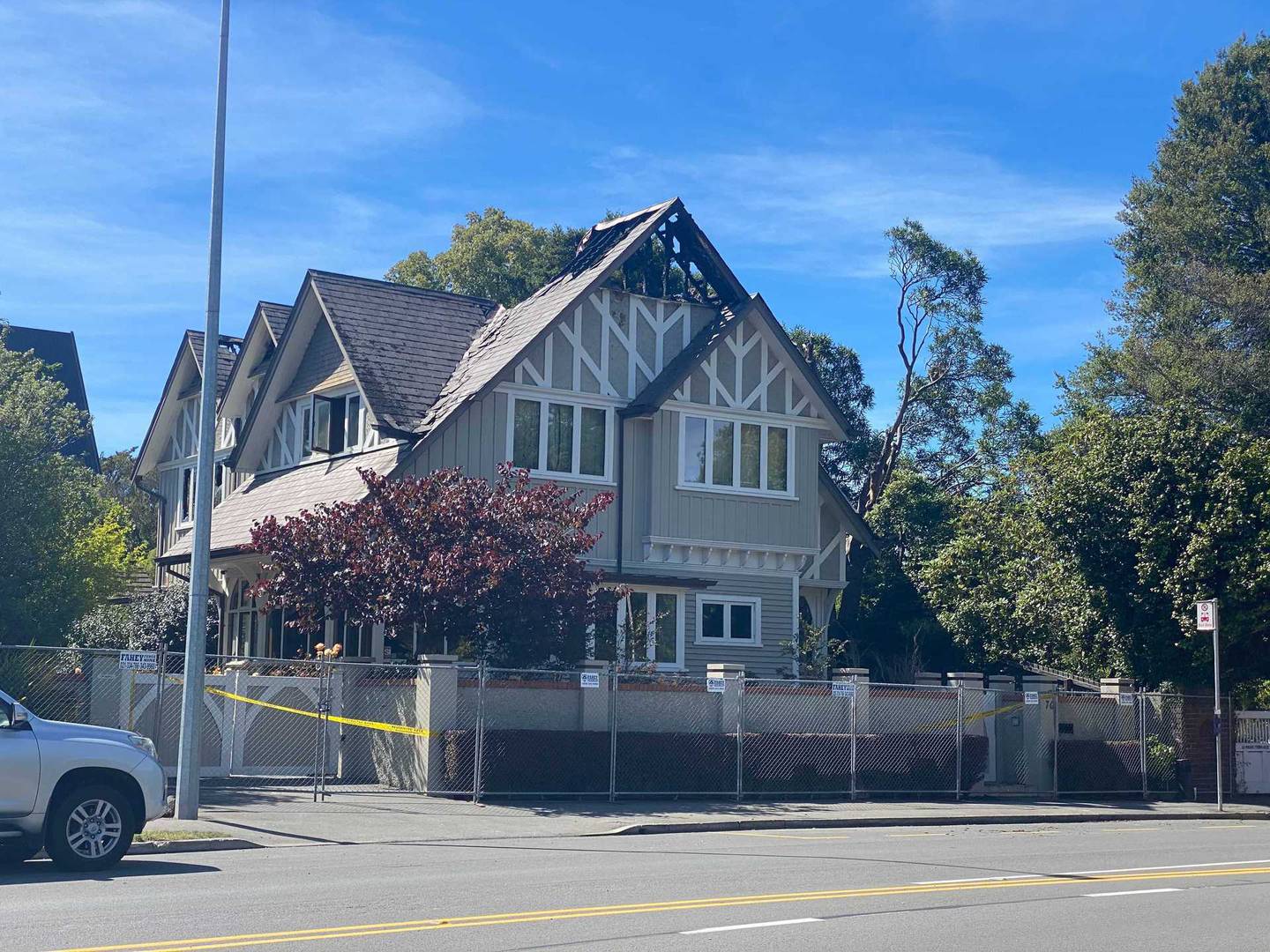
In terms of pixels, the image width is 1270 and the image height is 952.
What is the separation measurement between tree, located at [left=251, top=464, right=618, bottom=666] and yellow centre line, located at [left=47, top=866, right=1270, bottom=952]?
10108mm

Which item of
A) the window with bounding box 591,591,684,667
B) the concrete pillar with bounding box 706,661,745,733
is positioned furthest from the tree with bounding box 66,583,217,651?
the concrete pillar with bounding box 706,661,745,733

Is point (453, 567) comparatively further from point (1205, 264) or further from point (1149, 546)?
point (1205, 264)

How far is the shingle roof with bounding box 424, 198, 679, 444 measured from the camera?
1105 inches

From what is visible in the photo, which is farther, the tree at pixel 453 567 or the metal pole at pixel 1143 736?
the metal pole at pixel 1143 736

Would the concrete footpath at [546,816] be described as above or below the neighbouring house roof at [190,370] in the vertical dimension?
below

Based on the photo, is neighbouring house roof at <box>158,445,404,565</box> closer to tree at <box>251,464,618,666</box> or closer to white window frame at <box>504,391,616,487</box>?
white window frame at <box>504,391,616,487</box>

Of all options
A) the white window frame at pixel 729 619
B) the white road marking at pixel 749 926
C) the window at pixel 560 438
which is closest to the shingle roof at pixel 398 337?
the window at pixel 560 438

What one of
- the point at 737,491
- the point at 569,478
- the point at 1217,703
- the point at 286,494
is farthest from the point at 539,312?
the point at 1217,703

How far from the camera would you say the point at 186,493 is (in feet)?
127

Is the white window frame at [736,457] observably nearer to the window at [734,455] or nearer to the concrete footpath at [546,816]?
the window at [734,455]

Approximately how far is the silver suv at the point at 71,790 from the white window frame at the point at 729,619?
56.5 ft

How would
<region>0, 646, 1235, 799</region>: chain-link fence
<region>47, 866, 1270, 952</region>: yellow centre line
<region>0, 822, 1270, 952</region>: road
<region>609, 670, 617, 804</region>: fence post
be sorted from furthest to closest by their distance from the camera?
<region>609, 670, 617, 804</region>: fence post → <region>0, 646, 1235, 799</region>: chain-link fence → <region>0, 822, 1270, 952</region>: road → <region>47, 866, 1270, 952</region>: yellow centre line

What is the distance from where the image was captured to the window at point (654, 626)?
2628 centimetres

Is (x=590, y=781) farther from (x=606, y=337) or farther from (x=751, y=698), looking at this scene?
(x=606, y=337)
